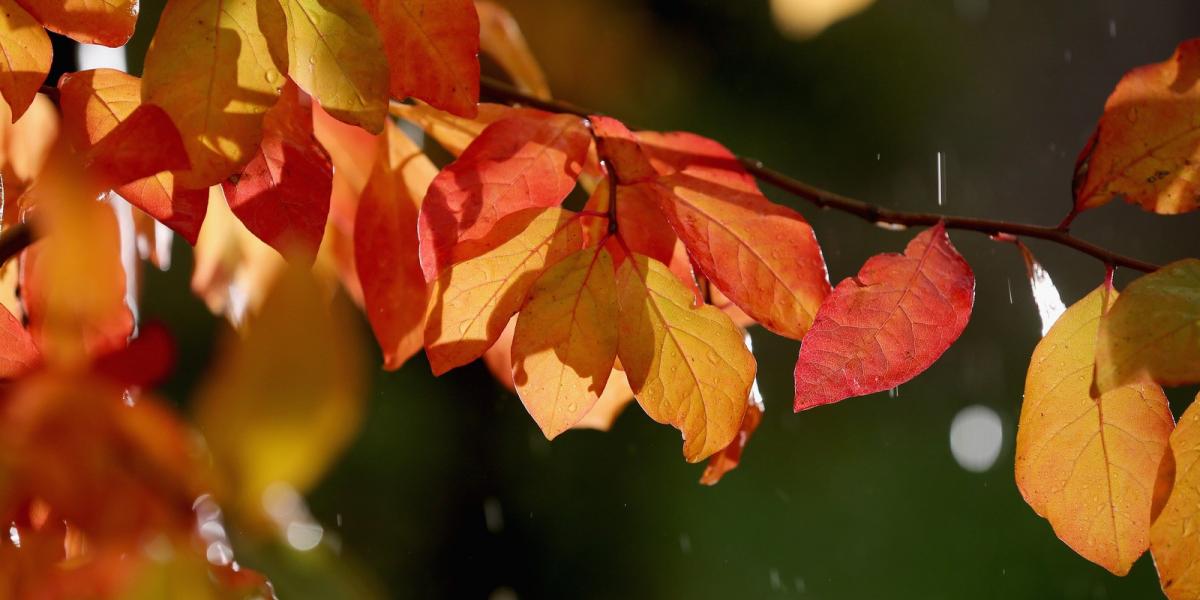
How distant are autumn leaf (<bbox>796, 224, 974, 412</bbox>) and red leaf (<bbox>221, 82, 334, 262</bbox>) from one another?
200 millimetres

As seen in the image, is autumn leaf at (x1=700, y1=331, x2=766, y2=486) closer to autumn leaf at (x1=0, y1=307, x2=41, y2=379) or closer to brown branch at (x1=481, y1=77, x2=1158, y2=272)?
brown branch at (x1=481, y1=77, x2=1158, y2=272)

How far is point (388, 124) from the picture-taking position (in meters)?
0.54

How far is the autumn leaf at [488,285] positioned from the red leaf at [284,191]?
0.19 ft

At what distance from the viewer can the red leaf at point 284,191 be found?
0.38 metres

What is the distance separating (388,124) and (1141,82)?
37cm

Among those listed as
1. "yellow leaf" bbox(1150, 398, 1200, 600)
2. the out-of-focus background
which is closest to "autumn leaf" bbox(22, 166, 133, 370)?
"yellow leaf" bbox(1150, 398, 1200, 600)

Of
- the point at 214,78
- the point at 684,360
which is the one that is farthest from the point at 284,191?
the point at 684,360

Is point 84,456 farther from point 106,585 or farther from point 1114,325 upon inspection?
point 1114,325

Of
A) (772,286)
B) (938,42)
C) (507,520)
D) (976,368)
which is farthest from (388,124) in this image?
(938,42)

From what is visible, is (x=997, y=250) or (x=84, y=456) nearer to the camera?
(x=84, y=456)

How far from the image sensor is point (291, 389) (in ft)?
0.61

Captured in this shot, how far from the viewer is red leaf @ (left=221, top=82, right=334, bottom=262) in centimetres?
38

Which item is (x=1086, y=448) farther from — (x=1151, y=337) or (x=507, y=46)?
(x=507, y=46)

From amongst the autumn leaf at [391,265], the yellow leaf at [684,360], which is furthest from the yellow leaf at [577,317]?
the autumn leaf at [391,265]
